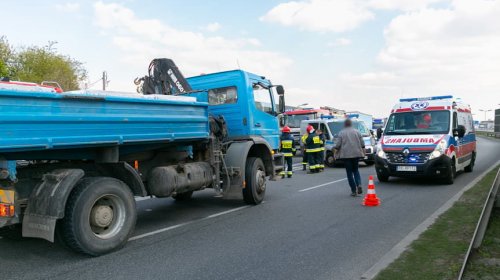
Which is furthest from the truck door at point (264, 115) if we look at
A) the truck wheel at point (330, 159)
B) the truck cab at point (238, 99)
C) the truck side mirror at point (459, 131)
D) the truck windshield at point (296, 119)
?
the truck windshield at point (296, 119)

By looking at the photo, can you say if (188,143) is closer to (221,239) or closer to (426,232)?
(221,239)

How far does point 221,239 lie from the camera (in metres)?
5.91

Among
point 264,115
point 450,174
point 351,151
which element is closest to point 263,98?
point 264,115

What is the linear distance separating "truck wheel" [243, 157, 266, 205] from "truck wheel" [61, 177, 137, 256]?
314 cm

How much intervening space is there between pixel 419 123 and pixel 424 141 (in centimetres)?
95

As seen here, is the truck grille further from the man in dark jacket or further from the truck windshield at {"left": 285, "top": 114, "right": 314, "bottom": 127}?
the truck windshield at {"left": 285, "top": 114, "right": 314, "bottom": 127}

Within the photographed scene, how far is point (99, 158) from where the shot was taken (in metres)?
5.56

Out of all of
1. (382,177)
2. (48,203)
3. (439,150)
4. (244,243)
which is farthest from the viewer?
(382,177)

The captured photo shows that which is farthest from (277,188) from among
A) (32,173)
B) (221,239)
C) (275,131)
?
(32,173)

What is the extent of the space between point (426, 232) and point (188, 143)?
156 inches

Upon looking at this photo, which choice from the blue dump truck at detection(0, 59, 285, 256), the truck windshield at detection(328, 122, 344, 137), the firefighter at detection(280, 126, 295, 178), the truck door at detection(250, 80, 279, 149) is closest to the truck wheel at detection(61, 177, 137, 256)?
the blue dump truck at detection(0, 59, 285, 256)

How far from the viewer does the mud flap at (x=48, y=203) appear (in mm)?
4645

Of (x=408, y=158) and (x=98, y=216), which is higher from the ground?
(x=408, y=158)

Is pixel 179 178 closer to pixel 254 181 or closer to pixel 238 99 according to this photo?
pixel 254 181
